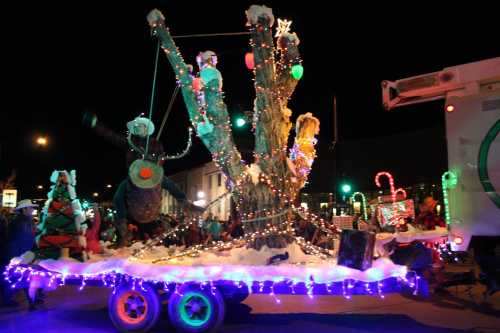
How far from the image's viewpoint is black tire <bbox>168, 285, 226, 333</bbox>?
655cm

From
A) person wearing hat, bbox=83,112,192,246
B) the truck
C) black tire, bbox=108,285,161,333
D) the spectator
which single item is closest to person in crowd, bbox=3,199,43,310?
person wearing hat, bbox=83,112,192,246

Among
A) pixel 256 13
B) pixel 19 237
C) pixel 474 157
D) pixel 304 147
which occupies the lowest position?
pixel 19 237

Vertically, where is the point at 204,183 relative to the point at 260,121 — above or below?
above

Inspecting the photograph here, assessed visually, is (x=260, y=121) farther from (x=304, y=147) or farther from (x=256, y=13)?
(x=256, y=13)

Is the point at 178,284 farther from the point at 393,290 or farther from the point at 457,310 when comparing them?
the point at 457,310

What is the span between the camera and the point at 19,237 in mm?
8898

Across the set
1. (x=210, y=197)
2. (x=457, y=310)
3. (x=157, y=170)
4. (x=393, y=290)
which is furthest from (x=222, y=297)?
(x=210, y=197)

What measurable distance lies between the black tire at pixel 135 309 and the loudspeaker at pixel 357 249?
2.69m

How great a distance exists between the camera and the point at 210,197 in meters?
33.2

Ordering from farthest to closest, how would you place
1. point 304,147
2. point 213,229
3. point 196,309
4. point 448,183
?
point 213,229
point 304,147
point 448,183
point 196,309

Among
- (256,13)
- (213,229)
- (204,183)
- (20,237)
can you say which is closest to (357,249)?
(256,13)

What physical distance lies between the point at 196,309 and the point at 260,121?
3242 millimetres

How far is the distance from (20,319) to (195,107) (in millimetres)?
4512

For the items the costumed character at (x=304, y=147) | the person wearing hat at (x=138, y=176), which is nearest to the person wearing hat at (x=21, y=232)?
the person wearing hat at (x=138, y=176)
